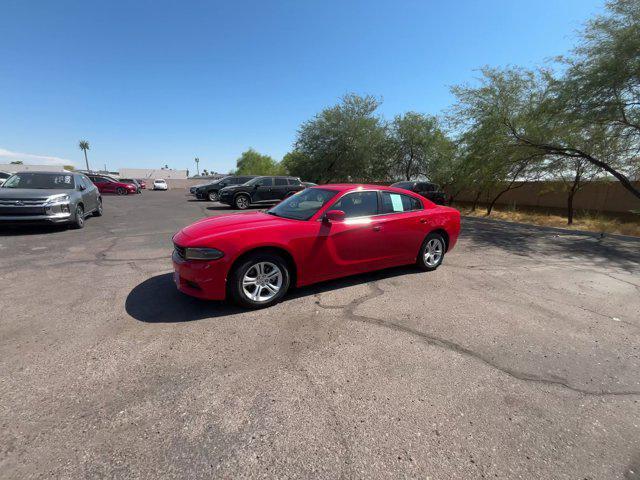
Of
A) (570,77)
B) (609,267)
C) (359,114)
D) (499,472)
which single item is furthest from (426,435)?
(359,114)

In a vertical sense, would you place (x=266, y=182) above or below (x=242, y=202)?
above

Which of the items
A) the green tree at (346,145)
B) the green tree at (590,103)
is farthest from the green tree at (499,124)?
the green tree at (346,145)

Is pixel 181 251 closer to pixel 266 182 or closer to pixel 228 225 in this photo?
pixel 228 225

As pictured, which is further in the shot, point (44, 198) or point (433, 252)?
point (44, 198)

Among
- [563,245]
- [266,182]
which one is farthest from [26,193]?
[563,245]

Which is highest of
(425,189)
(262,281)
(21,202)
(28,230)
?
(425,189)

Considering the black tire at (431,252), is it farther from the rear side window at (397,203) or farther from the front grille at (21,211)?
the front grille at (21,211)

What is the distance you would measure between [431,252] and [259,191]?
449 inches

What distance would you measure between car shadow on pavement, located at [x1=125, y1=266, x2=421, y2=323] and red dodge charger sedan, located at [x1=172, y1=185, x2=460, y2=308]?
25 cm

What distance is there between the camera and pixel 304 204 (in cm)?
463

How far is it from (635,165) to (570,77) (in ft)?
15.2

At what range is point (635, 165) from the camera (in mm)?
11789

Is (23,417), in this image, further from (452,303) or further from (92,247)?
(92,247)

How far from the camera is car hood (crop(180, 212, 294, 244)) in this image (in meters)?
3.76
